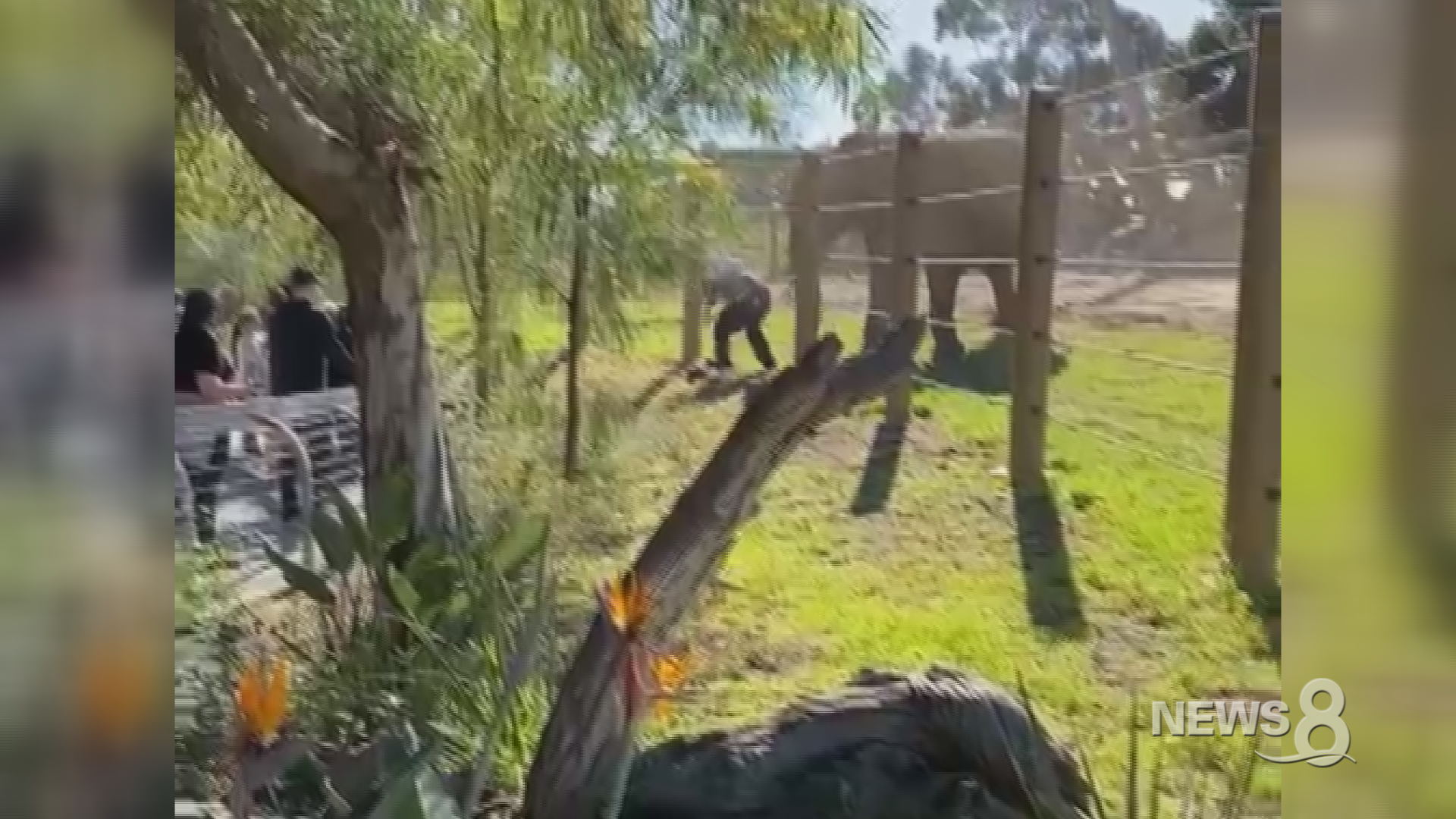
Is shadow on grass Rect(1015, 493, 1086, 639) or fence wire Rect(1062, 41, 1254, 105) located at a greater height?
fence wire Rect(1062, 41, 1254, 105)

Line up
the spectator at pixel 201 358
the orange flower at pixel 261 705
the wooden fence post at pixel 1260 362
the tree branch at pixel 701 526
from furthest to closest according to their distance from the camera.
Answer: the tree branch at pixel 701 526 < the wooden fence post at pixel 1260 362 < the spectator at pixel 201 358 < the orange flower at pixel 261 705

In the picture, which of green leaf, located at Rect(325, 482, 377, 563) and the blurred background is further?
green leaf, located at Rect(325, 482, 377, 563)

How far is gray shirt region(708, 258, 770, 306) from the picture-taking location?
229 cm

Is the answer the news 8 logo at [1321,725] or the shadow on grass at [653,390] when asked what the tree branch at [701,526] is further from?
the news 8 logo at [1321,725]

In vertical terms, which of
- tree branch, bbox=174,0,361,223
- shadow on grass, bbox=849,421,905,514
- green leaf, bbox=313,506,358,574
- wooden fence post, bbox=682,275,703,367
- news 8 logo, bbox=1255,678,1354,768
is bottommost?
news 8 logo, bbox=1255,678,1354,768

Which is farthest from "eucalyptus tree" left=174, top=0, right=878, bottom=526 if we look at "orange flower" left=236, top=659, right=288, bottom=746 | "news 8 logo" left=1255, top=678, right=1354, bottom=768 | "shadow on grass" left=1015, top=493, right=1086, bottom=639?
"news 8 logo" left=1255, top=678, right=1354, bottom=768

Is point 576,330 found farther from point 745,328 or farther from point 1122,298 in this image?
point 1122,298

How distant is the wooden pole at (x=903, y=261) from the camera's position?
2332mm

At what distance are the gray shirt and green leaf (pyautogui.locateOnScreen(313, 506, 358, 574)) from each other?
2.00 ft

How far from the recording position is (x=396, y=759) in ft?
7.28

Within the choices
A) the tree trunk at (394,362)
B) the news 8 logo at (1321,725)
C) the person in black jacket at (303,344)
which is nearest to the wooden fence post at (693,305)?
the tree trunk at (394,362)

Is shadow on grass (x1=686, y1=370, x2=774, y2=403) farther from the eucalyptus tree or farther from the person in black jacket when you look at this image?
the person in black jacket

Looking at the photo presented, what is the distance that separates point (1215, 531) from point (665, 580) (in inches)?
30.1

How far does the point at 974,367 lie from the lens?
2.35 m
